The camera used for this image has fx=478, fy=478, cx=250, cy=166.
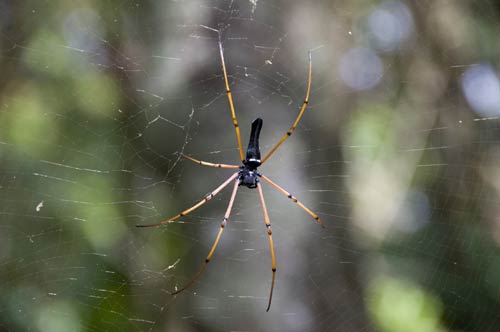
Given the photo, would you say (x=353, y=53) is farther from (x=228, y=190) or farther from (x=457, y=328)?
(x=457, y=328)

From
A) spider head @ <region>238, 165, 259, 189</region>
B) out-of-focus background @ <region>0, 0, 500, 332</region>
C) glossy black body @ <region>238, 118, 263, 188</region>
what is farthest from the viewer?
out-of-focus background @ <region>0, 0, 500, 332</region>

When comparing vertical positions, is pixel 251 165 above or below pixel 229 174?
above

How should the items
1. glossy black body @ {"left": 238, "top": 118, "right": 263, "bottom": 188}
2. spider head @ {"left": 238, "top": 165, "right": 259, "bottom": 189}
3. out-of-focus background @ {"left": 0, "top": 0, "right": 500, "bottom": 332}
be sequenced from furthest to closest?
out-of-focus background @ {"left": 0, "top": 0, "right": 500, "bottom": 332}
spider head @ {"left": 238, "top": 165, "right": 259, "bottom": 189}
glossy black body @ {"left": 238, "top": 118, "right": 263, "bottom": 188}

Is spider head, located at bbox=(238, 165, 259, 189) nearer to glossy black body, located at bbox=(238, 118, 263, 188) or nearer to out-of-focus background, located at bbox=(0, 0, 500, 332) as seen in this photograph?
glossy black body, located at bbox=(238, 118, 263, 188)

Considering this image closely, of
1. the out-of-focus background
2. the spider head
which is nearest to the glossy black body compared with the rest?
the spider head

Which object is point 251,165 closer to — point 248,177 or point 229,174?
point 248,177

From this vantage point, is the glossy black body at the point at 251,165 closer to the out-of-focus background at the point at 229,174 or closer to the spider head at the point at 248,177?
the spider head at the point at 248,177

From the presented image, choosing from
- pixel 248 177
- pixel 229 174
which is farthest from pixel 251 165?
pixel 229 174

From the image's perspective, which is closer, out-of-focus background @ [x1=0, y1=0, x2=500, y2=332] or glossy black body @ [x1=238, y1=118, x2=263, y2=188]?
glossy black body @ [x1=238, y1=118, x2=263, y2=188]

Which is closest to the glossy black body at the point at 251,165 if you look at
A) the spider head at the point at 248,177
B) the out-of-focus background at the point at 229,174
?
the spider head at the point at 248,177

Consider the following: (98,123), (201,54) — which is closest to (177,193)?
(98,123)
